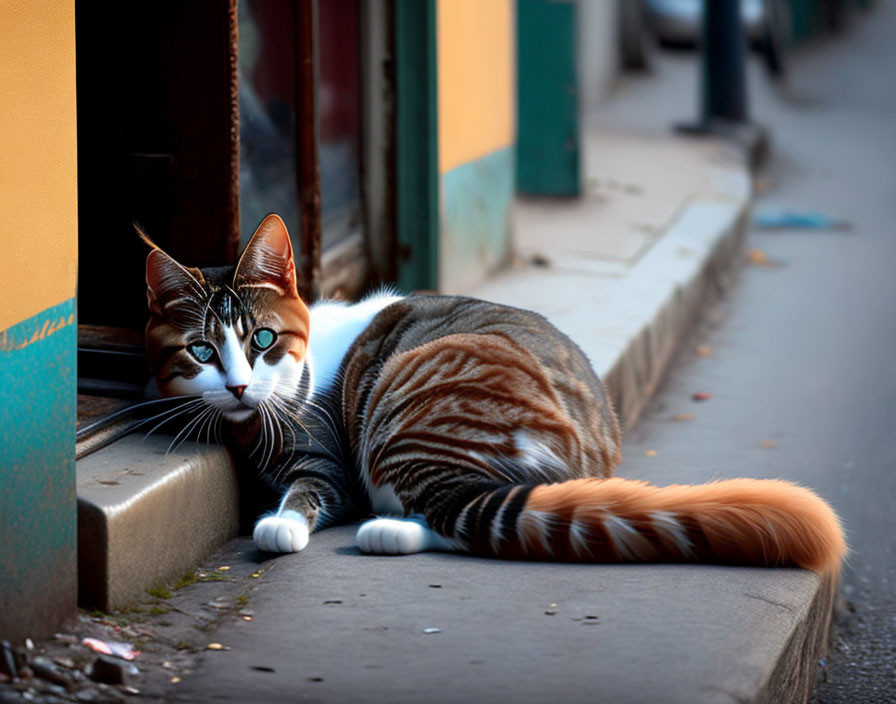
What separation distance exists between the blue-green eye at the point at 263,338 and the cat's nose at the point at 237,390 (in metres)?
0.12

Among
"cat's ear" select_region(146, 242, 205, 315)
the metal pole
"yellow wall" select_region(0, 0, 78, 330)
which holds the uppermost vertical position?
the metal pole

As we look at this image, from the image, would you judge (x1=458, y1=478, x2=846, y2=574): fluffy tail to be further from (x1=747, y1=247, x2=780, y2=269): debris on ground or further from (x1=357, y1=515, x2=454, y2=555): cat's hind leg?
(x1=747, y1=247, x2=780, y2=269): debris on ground

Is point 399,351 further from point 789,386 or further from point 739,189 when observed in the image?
point 739,189

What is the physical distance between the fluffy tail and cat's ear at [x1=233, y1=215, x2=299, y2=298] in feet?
2.47

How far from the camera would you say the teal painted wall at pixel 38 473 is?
2354mm

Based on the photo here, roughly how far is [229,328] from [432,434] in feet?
1.76

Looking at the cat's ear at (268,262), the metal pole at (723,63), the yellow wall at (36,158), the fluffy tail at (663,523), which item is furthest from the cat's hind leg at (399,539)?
the metal pole at (723,63)

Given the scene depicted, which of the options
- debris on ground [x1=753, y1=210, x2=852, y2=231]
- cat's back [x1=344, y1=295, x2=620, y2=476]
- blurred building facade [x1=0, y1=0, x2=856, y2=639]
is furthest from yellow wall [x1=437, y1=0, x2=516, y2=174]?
debris on ground [x1=753, y1=210, x2=852, y2=231]

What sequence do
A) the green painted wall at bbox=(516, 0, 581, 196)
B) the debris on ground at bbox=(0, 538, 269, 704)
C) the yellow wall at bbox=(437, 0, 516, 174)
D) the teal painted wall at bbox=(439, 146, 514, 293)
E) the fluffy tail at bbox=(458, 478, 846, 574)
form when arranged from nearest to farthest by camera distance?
the debris on ground at bbox=(0, 538, 269, 704), the fluffy tail at bbox=(458, 478, 846, 574), the yellow wall at bbox=(437, 0, 516, 174), the teal painted wall at bbox=(439, 146, 514, 293), the green painted wall at bbox=(516, 0, 581, 196)

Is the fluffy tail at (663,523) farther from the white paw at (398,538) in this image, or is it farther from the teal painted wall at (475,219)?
the teal painted wall at (475,219)

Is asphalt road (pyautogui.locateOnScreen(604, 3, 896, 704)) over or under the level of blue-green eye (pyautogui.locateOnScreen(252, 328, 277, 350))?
under

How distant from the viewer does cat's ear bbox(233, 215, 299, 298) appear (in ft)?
10.1

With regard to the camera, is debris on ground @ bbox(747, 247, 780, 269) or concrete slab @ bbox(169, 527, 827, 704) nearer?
concrete slab @ bbox(169, 527, 827, 704)

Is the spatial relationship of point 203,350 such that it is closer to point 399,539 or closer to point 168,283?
point 168,283
